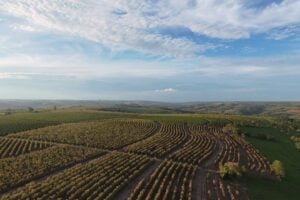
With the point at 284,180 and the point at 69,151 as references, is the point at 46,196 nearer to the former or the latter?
the point at 69,151

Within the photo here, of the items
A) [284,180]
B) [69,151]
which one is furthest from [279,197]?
[69,151]

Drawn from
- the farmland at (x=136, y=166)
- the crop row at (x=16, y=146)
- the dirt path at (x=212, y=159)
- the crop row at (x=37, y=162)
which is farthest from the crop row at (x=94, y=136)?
the dirt path at (x=212, y=159)

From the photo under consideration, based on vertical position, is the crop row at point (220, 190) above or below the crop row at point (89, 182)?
below

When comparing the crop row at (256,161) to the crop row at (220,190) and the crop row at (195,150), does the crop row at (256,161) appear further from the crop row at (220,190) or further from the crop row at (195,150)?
the crop row at (220,190)

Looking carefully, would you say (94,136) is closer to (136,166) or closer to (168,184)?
(136,166)

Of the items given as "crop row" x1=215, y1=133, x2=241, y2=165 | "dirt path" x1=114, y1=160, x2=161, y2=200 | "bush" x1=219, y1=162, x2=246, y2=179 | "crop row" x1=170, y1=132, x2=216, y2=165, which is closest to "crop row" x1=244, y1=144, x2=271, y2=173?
"crop row" x1=215, y1=133, x2=241, y2=165

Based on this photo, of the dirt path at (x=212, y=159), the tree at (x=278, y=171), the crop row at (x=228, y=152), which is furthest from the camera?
the crop row at (x=228, y=152)

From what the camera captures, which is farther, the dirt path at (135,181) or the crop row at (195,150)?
the crop row at (195,150)
